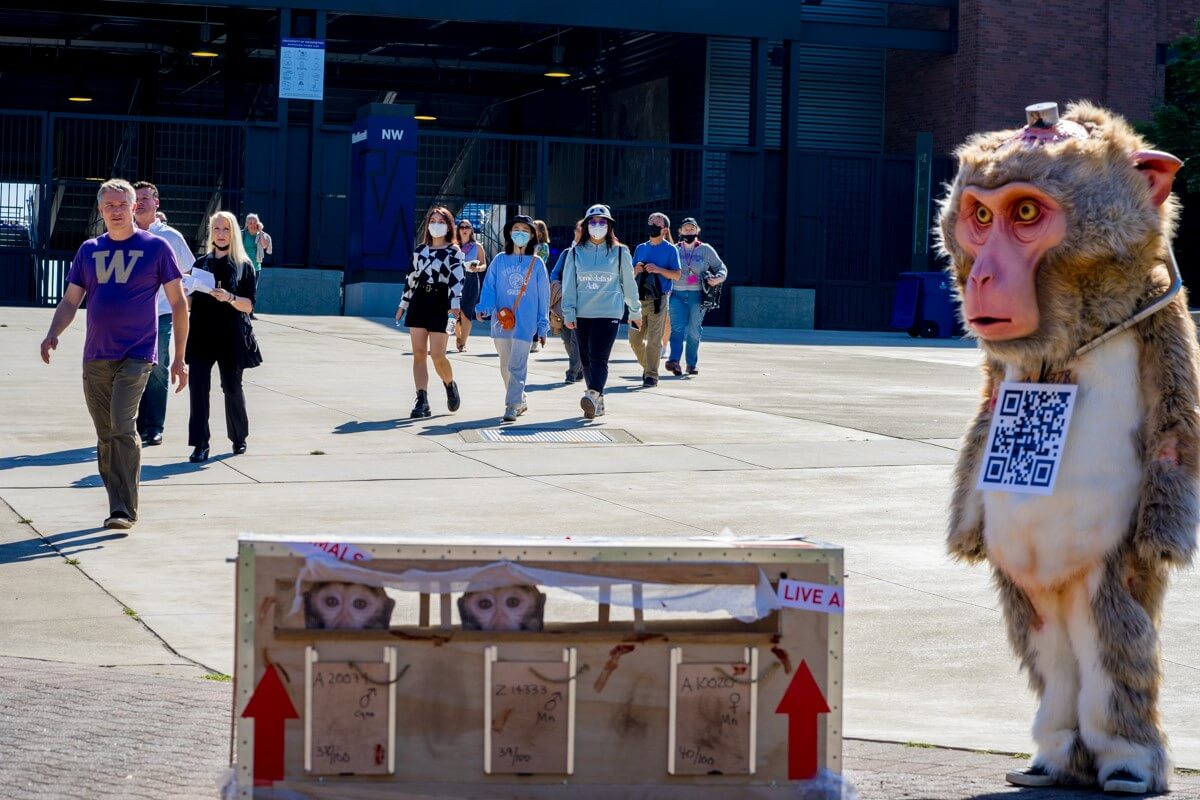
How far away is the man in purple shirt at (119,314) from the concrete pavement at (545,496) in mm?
588

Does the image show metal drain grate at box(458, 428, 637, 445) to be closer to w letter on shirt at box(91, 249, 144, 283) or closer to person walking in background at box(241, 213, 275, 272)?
w letter on shirt at box(91, 249, 144, 283)

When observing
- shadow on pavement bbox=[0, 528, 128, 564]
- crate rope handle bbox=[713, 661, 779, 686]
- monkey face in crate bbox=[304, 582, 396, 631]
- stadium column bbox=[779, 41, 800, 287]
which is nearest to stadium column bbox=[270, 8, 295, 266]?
stadium column bbox=[779, 41, 800, 287]

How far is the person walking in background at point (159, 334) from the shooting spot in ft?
37.4

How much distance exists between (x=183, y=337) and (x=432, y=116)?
30897 millimetres

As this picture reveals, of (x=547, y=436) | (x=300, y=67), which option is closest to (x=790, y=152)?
(x=300, y=67)

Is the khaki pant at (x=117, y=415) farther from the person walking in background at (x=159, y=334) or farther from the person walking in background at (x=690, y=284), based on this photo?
the person walking in background at (x=690, y=284)

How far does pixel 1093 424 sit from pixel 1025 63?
96.9 ft

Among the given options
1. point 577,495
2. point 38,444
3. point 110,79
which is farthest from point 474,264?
point 110,79

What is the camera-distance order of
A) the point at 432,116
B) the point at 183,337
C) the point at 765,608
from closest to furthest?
the point at 765,608 → the point at 183,337 → the point at 432,116

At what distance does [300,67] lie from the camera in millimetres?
27641

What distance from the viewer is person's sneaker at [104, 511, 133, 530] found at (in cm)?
905

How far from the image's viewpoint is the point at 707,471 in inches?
457

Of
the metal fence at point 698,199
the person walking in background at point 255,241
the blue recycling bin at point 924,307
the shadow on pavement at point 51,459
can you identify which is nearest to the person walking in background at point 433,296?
the shadow on pavement at point 51,459

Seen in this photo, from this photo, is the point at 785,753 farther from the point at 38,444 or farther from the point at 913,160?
the point at 913,160
